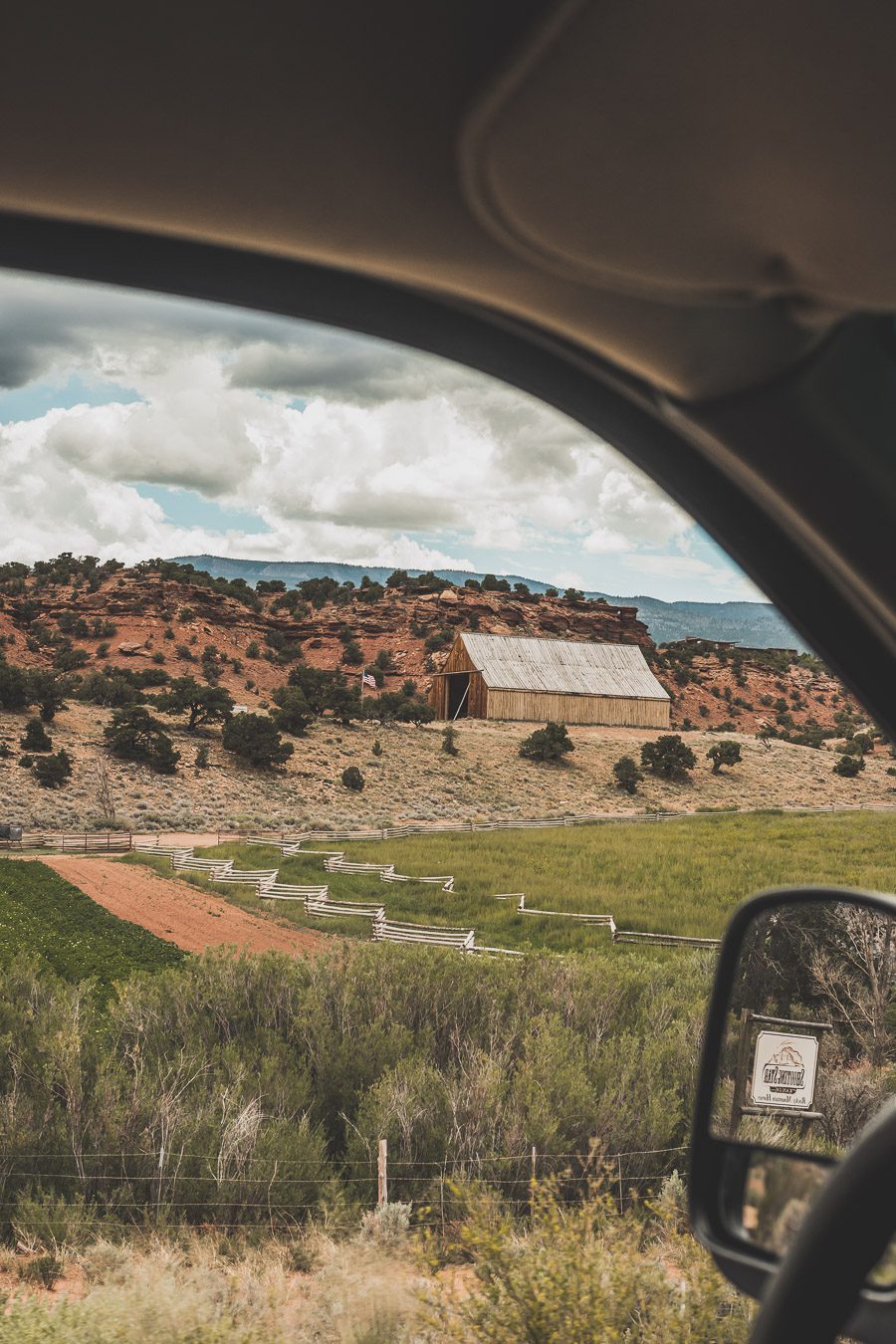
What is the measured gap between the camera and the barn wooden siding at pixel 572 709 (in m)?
57.6

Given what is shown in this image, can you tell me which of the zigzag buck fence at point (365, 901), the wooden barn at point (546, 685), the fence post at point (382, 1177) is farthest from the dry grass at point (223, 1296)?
the wooden barn at point (546, 685)

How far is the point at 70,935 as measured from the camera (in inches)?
725

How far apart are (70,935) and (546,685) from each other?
41159mm

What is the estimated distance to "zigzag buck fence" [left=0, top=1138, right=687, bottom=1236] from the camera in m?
7.37

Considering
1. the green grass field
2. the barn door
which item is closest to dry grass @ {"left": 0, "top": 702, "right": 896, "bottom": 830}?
the barn door

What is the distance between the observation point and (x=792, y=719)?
60531 millimetres

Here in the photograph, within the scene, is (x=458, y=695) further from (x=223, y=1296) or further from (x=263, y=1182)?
(x=223, y=1296)

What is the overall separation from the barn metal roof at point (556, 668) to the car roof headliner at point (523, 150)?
5608 centimetres

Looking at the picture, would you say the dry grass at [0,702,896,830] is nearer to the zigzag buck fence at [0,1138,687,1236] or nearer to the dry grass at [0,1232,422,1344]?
the zigzag buck fence at [0,1138,687,1236]

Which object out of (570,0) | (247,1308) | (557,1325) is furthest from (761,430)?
(247,1308)

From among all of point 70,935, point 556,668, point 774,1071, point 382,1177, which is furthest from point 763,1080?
point 556,668

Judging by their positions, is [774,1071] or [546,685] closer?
[774,1071]

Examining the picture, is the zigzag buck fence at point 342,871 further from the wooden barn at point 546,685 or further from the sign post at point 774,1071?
the wooden barn at point 546,685

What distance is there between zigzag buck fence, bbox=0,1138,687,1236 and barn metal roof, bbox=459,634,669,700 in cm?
4931
